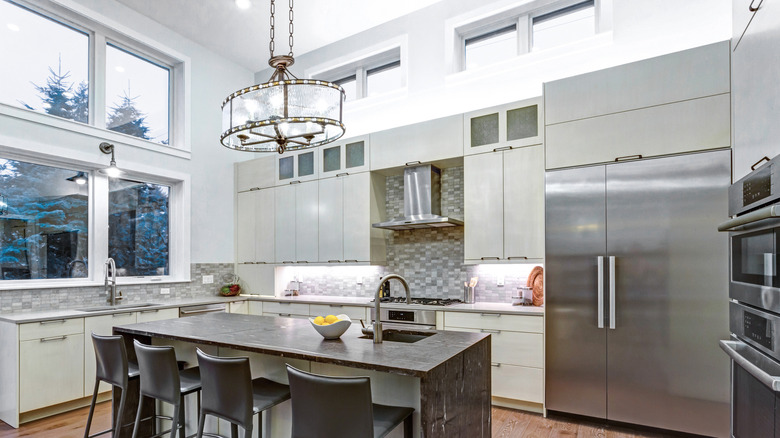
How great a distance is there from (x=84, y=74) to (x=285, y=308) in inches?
129

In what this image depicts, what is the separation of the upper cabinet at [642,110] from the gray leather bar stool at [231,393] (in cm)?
282

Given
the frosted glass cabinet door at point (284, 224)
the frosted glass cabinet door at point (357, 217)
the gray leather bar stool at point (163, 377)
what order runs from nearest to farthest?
the gray leather bar stool at point (163, 377), the frosted glass cabinet door at point (357, 217), the frosted glass cabinet door at point (284, 224)

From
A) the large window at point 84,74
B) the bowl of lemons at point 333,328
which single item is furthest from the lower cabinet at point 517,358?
the large window at point 84,74

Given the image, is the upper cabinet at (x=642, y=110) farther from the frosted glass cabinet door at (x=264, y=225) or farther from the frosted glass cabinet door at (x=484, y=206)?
the frosted glass cabinet door at (x=264, y=225)

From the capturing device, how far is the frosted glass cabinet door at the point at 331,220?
16.2 feet

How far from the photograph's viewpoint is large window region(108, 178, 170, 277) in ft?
15.2

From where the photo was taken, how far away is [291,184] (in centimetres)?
538

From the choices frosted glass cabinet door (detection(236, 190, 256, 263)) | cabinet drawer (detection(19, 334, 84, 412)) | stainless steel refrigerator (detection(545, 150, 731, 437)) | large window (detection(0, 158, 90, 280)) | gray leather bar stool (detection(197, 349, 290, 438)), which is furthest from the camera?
frosted glass cabinet door (detection(236, 190, 256, 263))

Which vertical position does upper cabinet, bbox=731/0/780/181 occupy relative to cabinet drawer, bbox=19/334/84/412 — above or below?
above

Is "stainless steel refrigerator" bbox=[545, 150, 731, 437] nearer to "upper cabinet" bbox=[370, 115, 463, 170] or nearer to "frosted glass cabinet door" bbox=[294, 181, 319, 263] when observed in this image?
"upper cabinet" bbox=[370, 115, 463, 170]

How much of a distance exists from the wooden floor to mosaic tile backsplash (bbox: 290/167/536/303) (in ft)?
3.73

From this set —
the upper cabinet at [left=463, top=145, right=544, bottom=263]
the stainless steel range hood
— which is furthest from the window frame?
the upper cabinet at [left=463, top=145, right=544, bottom=263]

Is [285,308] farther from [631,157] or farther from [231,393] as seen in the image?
[631,157]

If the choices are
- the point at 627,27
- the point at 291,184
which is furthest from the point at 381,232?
the point at 627,27
